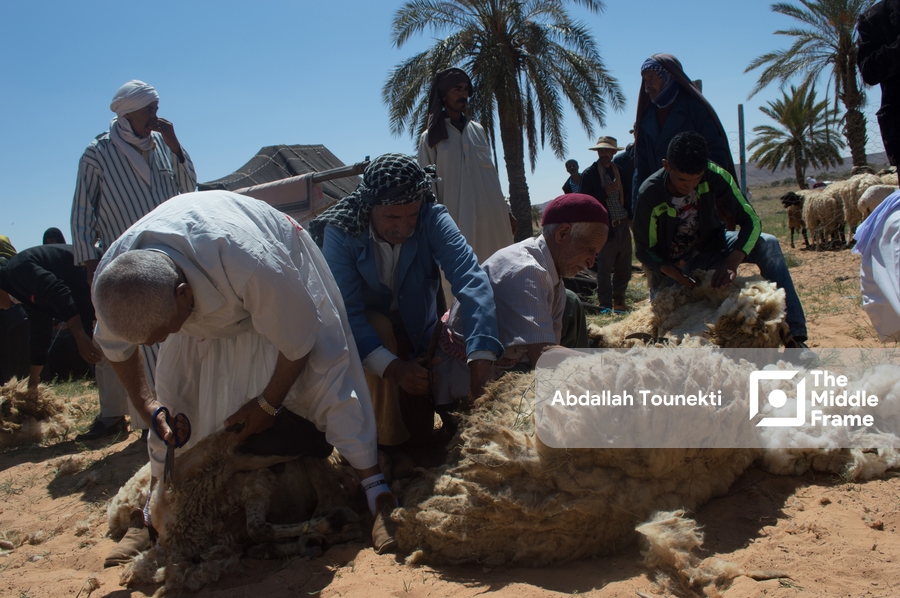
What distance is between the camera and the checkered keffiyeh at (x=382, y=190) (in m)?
3.01

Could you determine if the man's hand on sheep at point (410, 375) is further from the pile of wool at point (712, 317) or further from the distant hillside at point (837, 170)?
the distant hillside at point (837, 170)

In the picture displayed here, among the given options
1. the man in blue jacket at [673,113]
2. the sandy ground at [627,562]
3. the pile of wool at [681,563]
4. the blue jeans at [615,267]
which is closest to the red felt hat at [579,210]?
Result: the sandy ground at [627,562]

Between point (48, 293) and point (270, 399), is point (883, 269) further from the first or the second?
point (48, 293)

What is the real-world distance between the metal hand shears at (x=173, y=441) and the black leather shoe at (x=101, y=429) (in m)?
2.63

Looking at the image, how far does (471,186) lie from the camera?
5137mm

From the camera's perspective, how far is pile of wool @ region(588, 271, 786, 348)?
3457mm

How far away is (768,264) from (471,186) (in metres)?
2.26

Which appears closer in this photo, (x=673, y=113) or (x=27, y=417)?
(x=673, y=113)

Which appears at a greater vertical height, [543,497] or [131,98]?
[131,98]

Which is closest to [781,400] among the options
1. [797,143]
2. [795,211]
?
[795,211]

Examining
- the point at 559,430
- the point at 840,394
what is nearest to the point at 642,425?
the point at 559,430

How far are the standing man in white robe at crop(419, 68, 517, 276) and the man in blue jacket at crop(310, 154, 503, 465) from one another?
1.79 meters

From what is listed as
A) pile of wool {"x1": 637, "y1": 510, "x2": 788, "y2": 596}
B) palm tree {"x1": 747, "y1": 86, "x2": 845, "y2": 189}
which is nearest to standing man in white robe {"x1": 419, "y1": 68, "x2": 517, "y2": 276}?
pile of wool {"x1": 637, "y1": 510, "x2": 788, "y2": 596}

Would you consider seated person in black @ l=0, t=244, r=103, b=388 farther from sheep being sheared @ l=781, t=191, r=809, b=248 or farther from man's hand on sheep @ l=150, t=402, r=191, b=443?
sheep being sheared @ l=781, t=191, r=809, b=248
